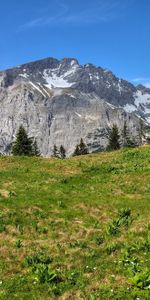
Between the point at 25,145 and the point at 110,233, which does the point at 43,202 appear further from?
the point at 25,145

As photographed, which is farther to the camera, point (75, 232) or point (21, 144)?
point (21, 144)

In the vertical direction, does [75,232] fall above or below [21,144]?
below

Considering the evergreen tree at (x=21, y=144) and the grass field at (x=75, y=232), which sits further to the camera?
the evergreen tree at (x=21, y=144)

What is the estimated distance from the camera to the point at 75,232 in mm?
24328

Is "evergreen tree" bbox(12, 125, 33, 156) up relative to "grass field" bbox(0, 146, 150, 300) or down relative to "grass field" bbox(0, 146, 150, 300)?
up

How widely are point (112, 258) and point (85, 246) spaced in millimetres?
2255

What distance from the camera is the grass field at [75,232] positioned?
1769cm

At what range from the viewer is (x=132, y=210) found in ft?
89.8

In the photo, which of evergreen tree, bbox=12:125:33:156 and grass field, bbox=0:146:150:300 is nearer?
grass field, bbox=0:146:150:300

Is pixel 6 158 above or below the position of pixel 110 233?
above

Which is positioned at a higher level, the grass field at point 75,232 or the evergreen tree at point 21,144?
the evergreen tree at point 21,144

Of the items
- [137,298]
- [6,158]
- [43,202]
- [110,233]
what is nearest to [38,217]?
[43,202]

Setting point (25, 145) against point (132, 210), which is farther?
point (25, 145)

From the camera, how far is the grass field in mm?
17688
